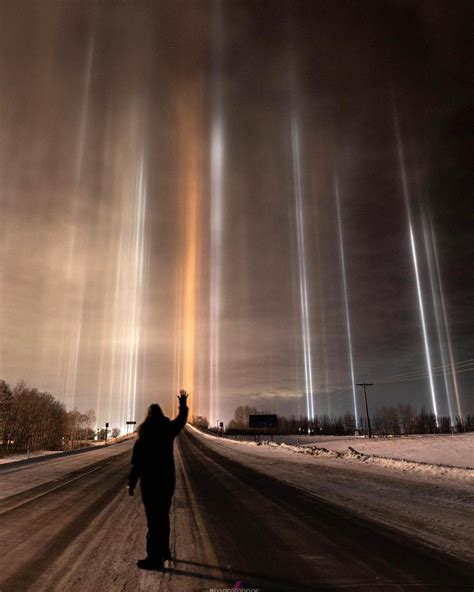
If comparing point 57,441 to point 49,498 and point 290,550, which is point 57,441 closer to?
point 49,498

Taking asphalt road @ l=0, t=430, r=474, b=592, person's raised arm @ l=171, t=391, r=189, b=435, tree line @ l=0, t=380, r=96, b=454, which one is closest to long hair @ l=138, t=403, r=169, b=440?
person's raised arm @ l=171, t=391, r=189, b=435

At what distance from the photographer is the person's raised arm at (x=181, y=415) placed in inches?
216

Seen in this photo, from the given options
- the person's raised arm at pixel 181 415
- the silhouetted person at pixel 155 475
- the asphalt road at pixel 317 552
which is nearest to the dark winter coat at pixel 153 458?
the silhouetted person at pixel 155 475

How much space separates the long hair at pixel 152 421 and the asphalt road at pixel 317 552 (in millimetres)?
1877


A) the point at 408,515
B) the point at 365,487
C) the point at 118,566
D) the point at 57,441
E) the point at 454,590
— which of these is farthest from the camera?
the point at 57,441

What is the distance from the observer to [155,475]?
5047 mm

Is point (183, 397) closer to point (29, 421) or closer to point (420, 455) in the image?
point (420, 455)

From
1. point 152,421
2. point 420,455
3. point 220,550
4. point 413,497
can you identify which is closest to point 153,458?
point 152,421

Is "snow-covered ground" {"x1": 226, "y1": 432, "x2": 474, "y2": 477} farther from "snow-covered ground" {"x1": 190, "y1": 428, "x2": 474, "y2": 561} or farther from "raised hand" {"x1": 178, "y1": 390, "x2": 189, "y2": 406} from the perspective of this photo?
"raised hand" {"x1": 178, "y1": 390, "x2": 189, "y2": 406}

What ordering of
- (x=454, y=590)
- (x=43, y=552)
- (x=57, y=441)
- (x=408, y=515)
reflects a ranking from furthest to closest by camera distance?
(x=57, y=441) < (x=408, y=515) < (x=43, y=552) < (x=454, y=590)

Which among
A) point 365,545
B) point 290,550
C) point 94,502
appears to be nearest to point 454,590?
point 365,545

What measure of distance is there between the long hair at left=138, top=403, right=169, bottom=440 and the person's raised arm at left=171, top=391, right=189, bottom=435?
10.6 inches

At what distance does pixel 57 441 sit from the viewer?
288ft

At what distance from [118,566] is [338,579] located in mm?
2665
